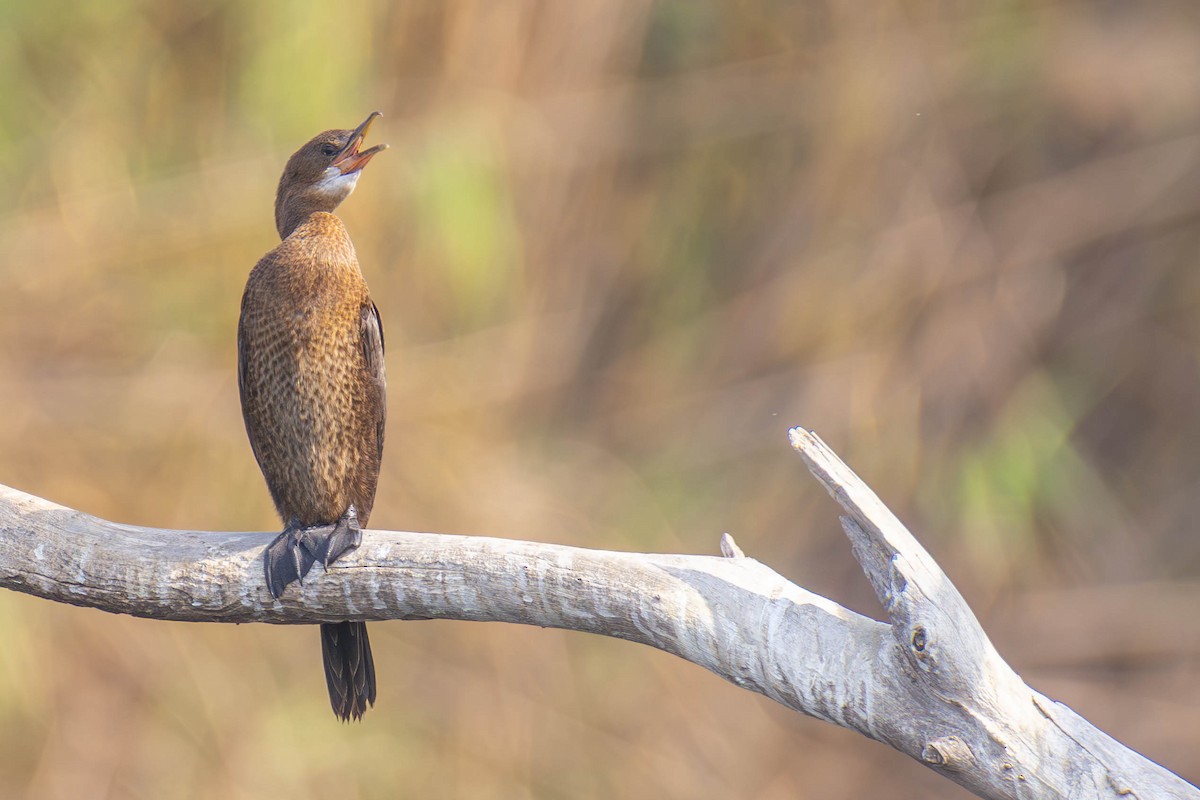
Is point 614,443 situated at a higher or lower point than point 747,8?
lower

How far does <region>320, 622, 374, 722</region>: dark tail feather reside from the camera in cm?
290

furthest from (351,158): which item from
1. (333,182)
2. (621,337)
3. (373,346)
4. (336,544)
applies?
(621,337)

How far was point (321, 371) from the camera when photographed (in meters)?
2.86

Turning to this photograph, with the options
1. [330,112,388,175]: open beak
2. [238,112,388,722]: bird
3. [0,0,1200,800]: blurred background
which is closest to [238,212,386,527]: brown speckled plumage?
[238,112,388,722]: bird

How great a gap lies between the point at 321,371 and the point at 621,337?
347cm

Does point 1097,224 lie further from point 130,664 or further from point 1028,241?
point 130,664

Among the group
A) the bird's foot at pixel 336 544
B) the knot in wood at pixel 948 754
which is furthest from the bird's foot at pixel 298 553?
the knot in wood at pixel 948 754

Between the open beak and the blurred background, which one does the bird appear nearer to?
the open beak

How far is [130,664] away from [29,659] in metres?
0.38

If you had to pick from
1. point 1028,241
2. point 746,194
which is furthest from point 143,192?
point 1028,241

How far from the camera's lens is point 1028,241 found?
6.17 meters

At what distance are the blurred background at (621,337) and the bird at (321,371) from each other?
2.38m

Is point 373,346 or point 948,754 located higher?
point 373,346

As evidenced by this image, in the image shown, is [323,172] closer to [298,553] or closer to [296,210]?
[296,210]
